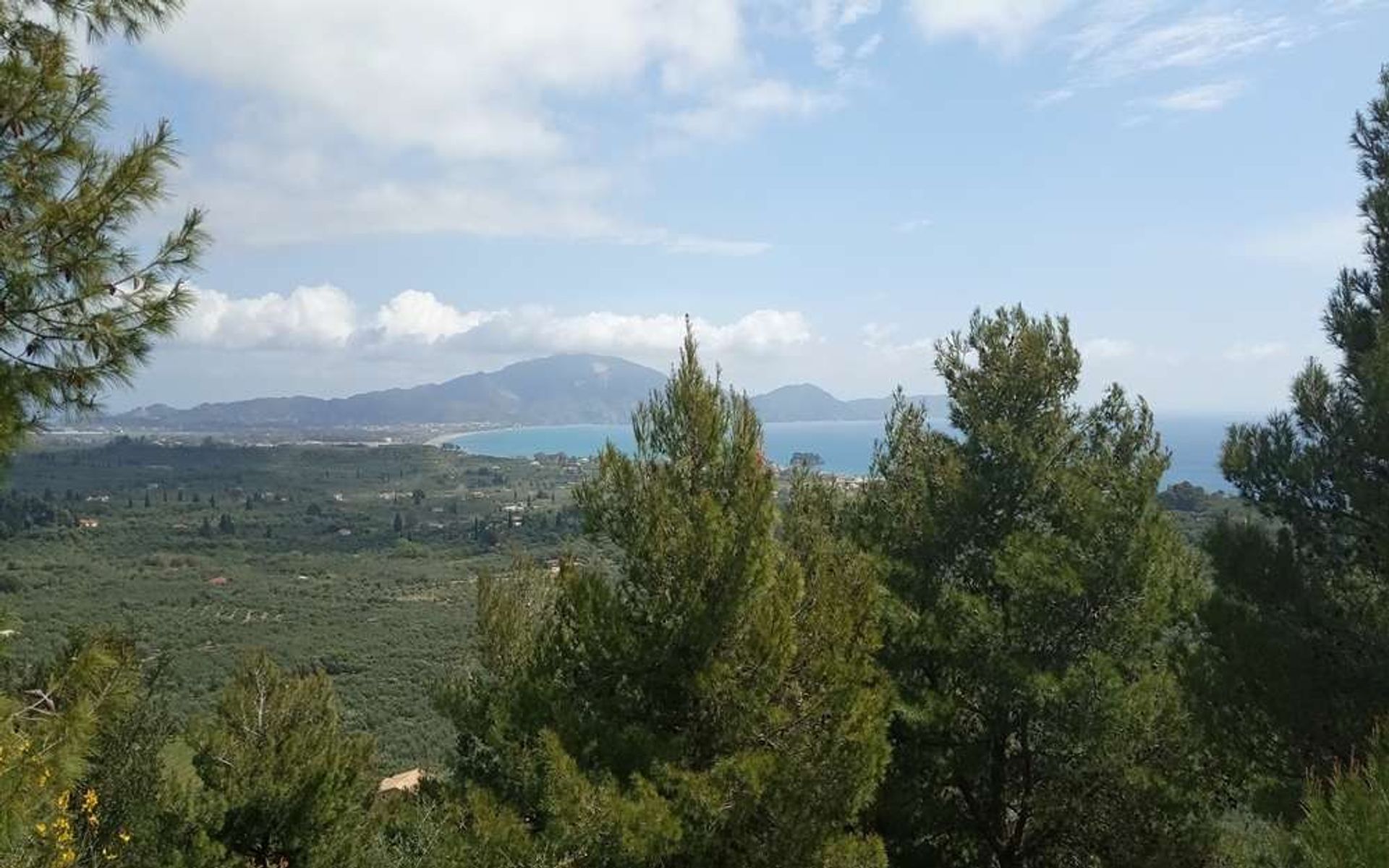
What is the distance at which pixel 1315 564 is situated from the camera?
7.01 m

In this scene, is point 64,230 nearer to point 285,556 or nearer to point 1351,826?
point 1351,826

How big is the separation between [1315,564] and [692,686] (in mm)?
5303

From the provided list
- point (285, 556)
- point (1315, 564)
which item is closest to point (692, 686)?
point (1315, 564)

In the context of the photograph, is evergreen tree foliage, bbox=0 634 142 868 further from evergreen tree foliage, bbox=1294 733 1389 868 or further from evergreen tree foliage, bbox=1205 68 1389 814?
evergreen tree foliage, bbox=1205 68 1389 814

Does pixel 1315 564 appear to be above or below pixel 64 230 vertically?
below

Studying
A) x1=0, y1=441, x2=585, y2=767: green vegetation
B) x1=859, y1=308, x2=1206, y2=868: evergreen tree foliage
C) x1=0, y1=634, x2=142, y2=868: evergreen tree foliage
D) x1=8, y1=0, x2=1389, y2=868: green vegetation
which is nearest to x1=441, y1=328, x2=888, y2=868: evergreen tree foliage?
x1=8, y1=0, x2=1389, y2=868: green vegetation

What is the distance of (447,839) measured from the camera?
6.64 meters

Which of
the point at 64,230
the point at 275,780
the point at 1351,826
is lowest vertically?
the point at 275,780

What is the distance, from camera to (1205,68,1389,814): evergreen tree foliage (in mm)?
6473

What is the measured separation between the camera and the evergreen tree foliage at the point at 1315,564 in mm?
6473

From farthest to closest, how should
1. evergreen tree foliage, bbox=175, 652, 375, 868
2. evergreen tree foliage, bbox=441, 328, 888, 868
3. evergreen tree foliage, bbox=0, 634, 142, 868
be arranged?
evergreen tree foliage, bbox=175, 652, 375, 868
evergreen tree foliage, bbox=441, 328, 888, 868
evergreen tree foliage, bbox=0, 634, 142, 868

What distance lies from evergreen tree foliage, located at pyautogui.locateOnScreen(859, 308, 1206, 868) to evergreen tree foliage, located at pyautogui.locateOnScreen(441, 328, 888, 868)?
3.72 ft

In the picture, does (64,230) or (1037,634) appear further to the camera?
(1037,634)

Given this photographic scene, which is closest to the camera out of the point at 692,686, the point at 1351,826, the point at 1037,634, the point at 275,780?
the point at 1351,826
